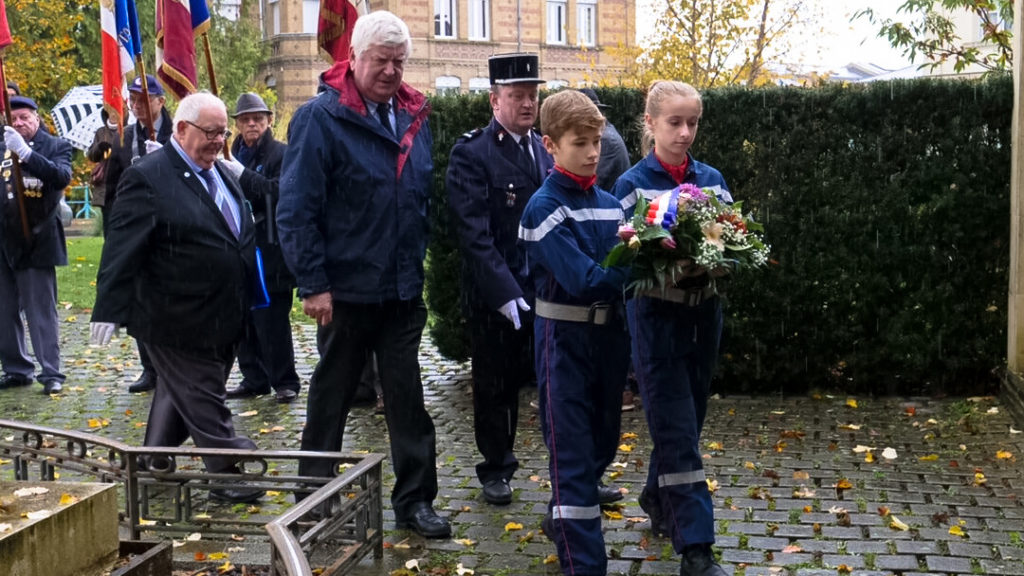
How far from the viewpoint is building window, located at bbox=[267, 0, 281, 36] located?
2064 inches

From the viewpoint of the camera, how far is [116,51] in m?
9.50

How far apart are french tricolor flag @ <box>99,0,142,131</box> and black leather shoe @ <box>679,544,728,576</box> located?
5.82 metres

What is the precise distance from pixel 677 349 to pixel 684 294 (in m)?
0.24

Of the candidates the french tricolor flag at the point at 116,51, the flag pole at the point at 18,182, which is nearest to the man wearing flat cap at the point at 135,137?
the french tricolor flag at the point at 116,51

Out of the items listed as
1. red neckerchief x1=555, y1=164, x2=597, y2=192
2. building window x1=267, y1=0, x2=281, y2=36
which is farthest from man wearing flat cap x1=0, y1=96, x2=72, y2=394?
building window x1=267, y1=0, x2=281, y2=36

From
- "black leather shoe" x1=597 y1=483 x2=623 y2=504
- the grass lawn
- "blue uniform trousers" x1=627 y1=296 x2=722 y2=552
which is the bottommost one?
the grass lawn

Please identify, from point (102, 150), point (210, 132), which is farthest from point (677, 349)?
point (102, 150)

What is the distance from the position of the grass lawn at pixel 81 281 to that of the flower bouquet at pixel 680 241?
35.1 ft

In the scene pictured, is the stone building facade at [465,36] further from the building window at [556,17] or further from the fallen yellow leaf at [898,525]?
the fallen yellow leaf at [898,525]

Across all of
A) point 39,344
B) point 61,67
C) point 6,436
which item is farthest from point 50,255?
point 61,67

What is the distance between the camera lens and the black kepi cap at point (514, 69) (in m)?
6.51

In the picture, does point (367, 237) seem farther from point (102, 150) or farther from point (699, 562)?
point (102, 150)

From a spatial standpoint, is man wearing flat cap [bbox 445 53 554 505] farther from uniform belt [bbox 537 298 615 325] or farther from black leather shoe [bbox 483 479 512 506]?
uniform belt [bbox 537 298 615 325]

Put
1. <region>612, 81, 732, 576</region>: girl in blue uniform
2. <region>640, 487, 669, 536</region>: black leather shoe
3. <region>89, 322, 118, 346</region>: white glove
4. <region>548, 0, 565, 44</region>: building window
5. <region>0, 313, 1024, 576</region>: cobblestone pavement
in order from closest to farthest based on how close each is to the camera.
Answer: <region>612, 81, 732, 576</region>: girl in blue uniform < <region>0, 313, 1024, 576</region>: cobblestone pavement < <region>640, 487, 669, 536</region>: black leather shoe < <region>89, 322, 118, 346</region>: white glove < <region>548, 0, 565, 44</region>: building window
